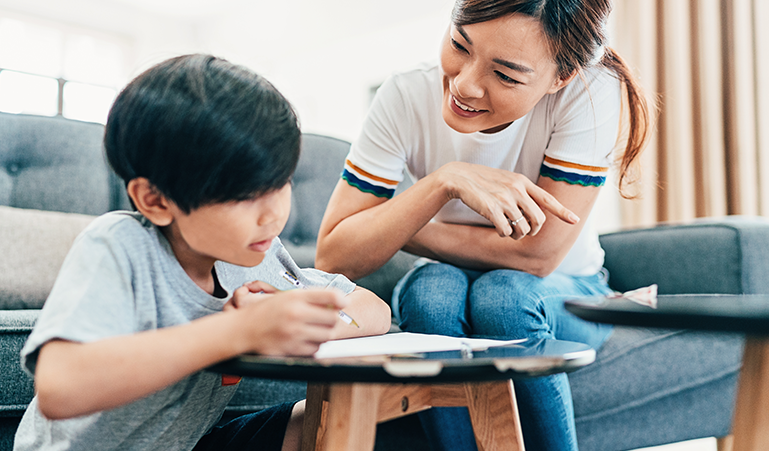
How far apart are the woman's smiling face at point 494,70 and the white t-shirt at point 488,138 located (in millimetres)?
87

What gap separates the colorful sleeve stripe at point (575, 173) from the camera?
3.25ft

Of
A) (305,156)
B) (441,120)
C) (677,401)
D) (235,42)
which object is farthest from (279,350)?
(235,42)

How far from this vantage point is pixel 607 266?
1.51 metres

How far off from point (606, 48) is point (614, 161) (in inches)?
8.0

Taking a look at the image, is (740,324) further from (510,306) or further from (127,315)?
(127,315)

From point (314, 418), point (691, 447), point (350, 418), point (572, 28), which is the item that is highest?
point (572, 28)

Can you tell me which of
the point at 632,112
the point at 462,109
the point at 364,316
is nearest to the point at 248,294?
the point at 364,316

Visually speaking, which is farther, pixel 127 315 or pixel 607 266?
pixel 607 266

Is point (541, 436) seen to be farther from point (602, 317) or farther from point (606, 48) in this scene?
point (606, 48)

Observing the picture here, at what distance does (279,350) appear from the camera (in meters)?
0.49

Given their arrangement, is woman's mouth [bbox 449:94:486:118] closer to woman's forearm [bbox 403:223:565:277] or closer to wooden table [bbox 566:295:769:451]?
woman's forearm [bbox 403:223:565:277]

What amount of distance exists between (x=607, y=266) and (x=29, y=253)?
1365 millimetres

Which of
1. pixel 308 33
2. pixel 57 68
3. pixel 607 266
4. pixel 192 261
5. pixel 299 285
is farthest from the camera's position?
pixel 57 68

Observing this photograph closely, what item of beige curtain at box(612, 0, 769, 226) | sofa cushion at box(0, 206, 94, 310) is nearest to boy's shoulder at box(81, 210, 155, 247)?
sofa cushion at box(0, 206, 94, 310)
